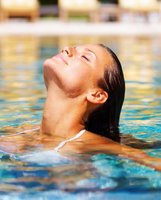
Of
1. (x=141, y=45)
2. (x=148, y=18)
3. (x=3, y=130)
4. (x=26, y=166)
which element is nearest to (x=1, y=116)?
(x=3, y=130)

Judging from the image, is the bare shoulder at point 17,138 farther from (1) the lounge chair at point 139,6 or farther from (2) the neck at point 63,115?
(1) the lounge chair at point 139,6

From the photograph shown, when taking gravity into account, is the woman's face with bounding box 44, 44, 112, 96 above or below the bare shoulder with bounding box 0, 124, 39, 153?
above

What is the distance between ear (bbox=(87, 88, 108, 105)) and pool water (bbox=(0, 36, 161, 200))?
323mm

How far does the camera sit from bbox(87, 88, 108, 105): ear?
3.33 m

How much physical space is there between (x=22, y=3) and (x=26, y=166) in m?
16.7

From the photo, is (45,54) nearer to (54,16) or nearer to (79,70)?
(79,70)

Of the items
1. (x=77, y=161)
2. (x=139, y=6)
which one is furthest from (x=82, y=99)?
(x=139, y=6)

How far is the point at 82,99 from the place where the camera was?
340cm

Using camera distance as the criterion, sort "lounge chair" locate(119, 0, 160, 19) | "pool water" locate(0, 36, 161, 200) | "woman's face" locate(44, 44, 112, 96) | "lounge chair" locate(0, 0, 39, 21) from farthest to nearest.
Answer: "lounge chair" locate(119, 0, 160, 19)
"lounge chair" locate(0, 0, 39, 21)
"woman's face" locate(44, 44, 112, 96)
"pool water" locate(0, 36, 161, 200)

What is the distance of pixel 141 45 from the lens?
12.4 meters

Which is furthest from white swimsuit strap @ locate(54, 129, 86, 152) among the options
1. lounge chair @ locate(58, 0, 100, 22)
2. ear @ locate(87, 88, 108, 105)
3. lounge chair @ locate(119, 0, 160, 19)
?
lounge chair @ locate(119, 0, 160, 19)

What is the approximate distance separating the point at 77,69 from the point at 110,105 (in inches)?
10.9

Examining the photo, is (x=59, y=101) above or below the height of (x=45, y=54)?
above

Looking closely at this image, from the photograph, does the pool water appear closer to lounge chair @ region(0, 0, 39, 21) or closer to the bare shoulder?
the bare shoulder
